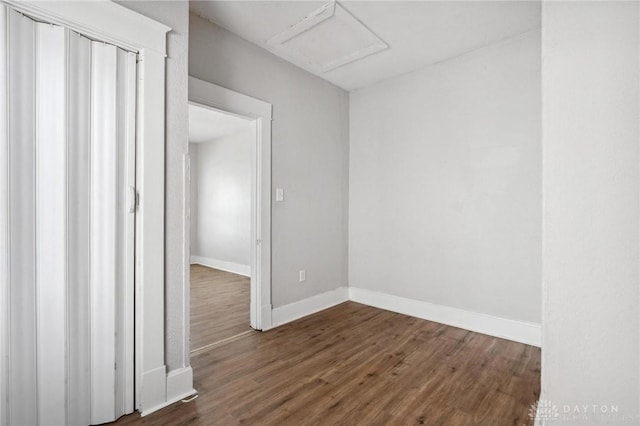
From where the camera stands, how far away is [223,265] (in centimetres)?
627

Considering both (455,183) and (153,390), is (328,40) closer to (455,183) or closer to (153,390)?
(455,183)

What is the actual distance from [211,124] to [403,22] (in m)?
3.96

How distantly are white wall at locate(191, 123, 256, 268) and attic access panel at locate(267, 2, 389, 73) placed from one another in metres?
2.72

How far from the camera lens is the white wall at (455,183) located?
8.93ft

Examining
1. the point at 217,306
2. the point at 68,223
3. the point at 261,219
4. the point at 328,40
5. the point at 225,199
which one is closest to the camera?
the point at 68,223

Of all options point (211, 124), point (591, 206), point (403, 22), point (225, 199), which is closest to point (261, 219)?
point (403, 22)

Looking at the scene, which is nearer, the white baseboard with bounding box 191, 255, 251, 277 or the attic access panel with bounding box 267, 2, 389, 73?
the attic access panel with bounding box 267, 2, 389, 73

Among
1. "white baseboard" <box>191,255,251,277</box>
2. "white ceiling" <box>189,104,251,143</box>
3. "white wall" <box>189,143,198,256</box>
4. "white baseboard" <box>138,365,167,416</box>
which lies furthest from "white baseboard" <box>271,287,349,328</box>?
"white wall" <box>189,143,198,256</box>

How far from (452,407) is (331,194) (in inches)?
96.5

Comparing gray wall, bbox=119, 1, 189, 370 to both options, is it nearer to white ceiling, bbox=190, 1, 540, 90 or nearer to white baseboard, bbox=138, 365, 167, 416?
white baseboard, bbox=138, 365, 167, 416

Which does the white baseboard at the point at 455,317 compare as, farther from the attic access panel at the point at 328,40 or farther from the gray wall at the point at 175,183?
the attic access panel at the point at 328,40

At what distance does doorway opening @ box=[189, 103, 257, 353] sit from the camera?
446 cm

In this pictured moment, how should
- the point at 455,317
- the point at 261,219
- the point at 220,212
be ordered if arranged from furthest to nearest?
the point at 220,212
the point at 455,317
the point at 261,219

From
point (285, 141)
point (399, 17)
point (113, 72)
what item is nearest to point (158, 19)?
point (113, 72)
